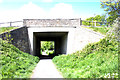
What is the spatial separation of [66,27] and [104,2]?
237 inches

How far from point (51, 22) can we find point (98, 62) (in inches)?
414

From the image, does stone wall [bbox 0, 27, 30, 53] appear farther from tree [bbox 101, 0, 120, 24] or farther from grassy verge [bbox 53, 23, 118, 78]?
tree [bbox 101, 0, 120, 24]

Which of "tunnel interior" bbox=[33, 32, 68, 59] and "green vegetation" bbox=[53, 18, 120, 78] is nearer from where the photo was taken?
"green vegetation" bbox=[53, 18, 120, 78]

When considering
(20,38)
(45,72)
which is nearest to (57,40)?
(20,38)

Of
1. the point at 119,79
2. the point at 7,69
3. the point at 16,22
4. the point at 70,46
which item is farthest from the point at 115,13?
the point at 7,69

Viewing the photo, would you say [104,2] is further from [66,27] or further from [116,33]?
[116,33]

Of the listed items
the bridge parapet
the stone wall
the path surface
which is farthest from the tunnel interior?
the path surface

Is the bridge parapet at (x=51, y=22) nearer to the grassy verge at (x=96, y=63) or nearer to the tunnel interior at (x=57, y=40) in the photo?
the tunnel interior at (x=57, y=40)

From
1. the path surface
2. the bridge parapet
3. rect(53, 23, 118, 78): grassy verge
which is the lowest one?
the path surface

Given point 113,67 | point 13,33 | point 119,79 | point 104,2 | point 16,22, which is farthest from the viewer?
point 104,2

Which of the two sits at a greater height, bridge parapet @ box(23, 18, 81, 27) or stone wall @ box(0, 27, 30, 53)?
bridge parapet @ box(23, 18, 81, 27)

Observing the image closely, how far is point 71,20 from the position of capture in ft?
54.5

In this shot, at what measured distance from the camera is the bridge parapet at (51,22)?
16594 millimetres

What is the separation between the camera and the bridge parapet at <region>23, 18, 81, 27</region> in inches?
653
